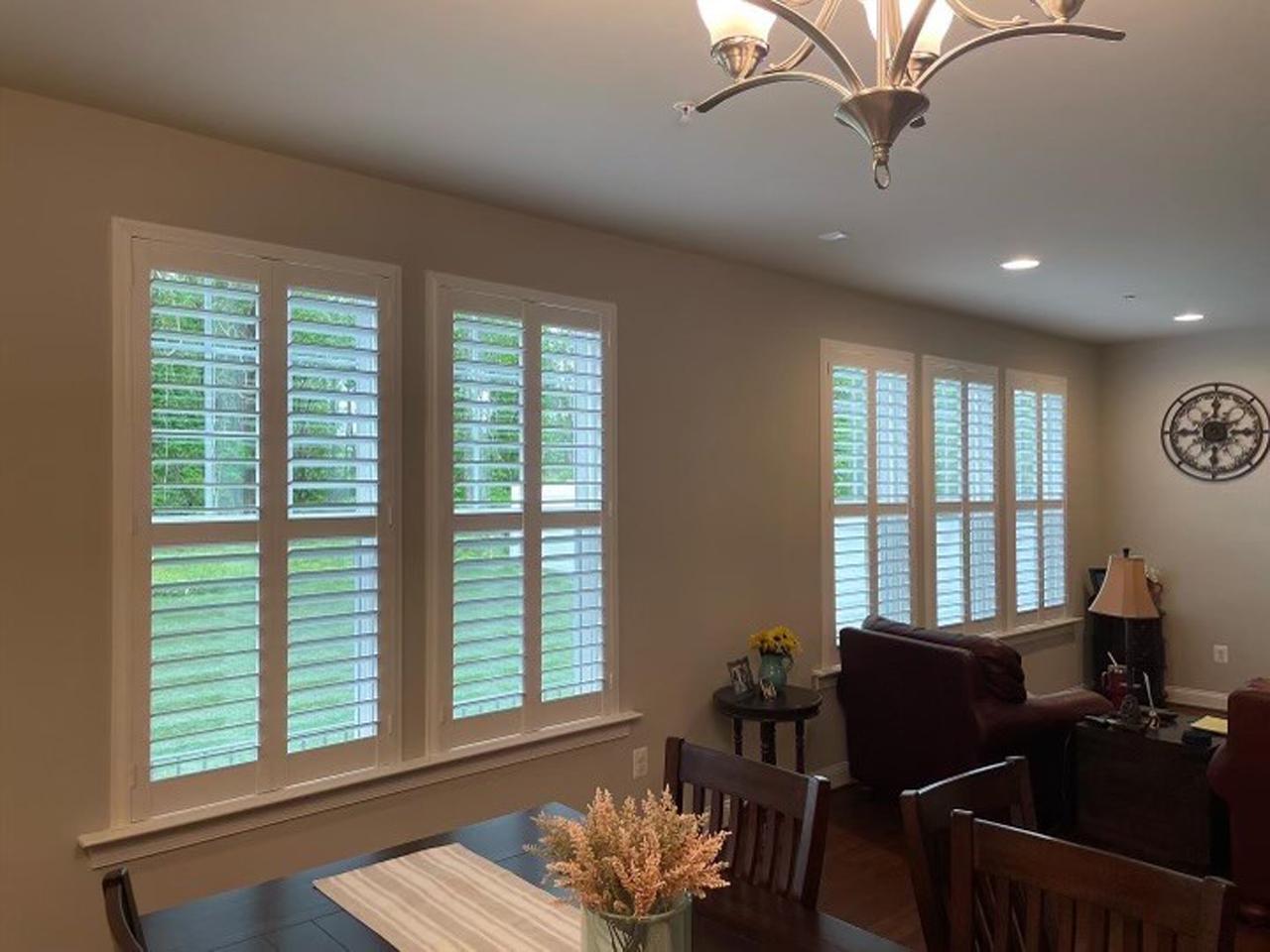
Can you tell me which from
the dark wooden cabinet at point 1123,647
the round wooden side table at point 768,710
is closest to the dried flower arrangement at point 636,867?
the round wooden side table at point 768,710

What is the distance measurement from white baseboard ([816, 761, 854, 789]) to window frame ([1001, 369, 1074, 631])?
176 cm

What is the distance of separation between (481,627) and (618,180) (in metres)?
1.63

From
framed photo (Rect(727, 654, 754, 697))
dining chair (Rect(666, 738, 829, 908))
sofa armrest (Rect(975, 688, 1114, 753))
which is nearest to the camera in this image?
dining chair (Rect(666, 738, 829, 908))

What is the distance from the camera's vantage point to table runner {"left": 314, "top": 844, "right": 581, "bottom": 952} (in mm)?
1545

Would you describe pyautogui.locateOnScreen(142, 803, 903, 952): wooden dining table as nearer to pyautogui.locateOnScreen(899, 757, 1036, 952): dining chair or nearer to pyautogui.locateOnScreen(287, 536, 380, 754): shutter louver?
pyautogui.locateOnScreen(899, 757, 1036, 952): dining chair

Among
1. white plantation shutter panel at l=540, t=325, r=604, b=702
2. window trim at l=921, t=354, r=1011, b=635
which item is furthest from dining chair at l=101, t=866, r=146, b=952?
window trim at l=921, t=354, r=1011, b=635

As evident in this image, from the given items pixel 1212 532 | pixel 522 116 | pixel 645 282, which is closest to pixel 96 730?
pixel 522 116

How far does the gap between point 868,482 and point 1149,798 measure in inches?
75.0

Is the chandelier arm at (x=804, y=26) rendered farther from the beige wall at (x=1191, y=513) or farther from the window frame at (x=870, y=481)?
the beige wall at (x=1191, y=513)

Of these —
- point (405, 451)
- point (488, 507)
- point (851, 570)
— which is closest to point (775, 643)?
point (851, 570)

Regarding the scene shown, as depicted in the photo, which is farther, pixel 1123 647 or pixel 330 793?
pixel 1123 647

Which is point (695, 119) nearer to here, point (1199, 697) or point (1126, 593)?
point (1126, 593)

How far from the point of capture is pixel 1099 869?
52.9 inches

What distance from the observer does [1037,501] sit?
19.8ft
